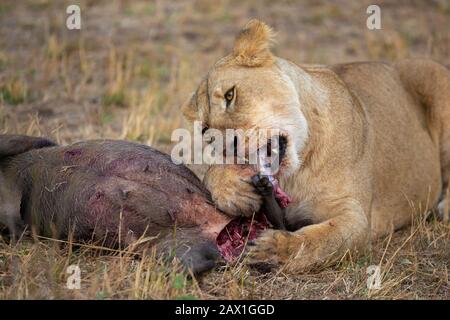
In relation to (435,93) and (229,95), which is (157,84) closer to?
(435,93)

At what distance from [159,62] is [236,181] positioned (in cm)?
454

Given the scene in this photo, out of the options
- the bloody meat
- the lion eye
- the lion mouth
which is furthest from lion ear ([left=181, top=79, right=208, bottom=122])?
the bloody meat

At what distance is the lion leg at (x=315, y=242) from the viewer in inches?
154

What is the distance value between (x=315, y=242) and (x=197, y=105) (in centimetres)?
106

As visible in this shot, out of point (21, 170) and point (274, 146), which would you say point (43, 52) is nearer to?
point (21, 170)

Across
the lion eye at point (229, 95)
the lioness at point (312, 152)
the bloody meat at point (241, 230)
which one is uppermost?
Answer: the lion eye at point (229, 95)

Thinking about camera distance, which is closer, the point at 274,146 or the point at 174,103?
the point at 274,146

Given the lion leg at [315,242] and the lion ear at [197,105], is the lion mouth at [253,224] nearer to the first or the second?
the lion leg at [315,242]

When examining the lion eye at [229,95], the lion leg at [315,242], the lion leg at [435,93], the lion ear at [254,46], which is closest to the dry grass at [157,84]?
the lion leg at [315,242]

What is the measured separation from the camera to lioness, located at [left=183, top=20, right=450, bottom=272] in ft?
13.5

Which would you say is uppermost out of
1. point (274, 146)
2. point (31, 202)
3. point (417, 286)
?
point (274, 146)

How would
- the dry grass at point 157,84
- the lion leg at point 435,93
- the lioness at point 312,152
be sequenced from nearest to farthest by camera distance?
the dry grass at point 157,84 → the lioness at point 312,152 → the lion leg at point 435,93
